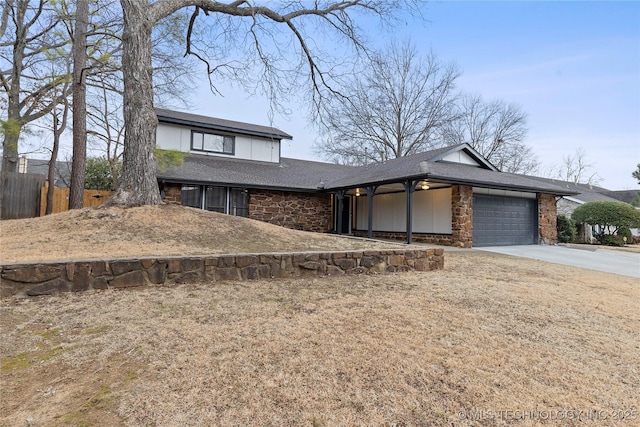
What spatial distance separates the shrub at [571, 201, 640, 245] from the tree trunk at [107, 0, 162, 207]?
18736 millimetres

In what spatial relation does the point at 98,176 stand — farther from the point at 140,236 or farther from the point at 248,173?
the point at 140,236

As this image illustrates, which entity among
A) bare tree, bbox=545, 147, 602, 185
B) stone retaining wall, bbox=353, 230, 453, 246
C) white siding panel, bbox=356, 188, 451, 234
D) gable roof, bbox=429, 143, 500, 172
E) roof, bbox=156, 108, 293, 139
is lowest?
stone retaining wall, bbox=353, 230, 453, 246

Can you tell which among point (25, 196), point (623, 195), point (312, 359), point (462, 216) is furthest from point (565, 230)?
point (623, 195)

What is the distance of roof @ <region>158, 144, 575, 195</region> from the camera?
11.5 meters

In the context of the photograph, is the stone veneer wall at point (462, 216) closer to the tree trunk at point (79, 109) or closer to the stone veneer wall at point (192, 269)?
the stone veneer wall at point (192, 269)

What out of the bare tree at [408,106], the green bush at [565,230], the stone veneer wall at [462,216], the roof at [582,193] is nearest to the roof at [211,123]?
the stone veneer wall at [462,216]

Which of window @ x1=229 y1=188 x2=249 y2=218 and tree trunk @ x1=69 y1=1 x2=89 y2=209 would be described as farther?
window @ x1=229 y1=188 x2=249 y2=218

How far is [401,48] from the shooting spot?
24359mm

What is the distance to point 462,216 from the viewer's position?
11.7m

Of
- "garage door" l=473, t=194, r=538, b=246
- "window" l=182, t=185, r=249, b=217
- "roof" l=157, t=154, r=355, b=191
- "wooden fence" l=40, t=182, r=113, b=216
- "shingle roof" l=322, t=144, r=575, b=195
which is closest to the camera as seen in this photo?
"shingle roof" l=322, t=144, r=575, b=195

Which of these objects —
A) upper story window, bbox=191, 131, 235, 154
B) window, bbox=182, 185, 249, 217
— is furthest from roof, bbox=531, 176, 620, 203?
upper story window, bbox=191, 131, 235, 154

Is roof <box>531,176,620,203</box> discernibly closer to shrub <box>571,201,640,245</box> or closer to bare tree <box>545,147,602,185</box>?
shrub <box>571,201,640,245</box>

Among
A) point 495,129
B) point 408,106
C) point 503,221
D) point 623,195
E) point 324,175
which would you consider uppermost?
point 408,106

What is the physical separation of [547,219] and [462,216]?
5.18 m
